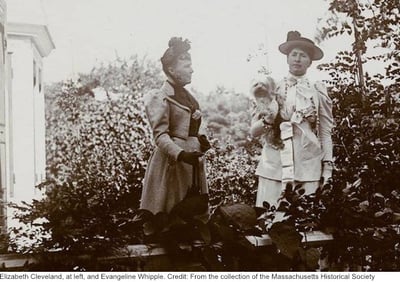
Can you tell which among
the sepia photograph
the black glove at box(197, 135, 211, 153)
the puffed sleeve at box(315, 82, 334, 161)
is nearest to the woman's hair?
the sepia photograph

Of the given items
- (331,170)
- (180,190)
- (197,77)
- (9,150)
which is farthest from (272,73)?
(9,150)

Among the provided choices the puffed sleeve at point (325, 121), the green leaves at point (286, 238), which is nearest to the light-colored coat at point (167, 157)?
the green leaves at point (286, 238)

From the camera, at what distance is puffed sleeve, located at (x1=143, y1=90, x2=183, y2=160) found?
6.04 ft

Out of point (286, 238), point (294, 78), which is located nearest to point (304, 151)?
point (294, 78)

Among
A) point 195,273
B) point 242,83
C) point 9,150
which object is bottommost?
point 195,273

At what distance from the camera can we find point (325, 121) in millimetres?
2039

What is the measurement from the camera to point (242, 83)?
2.01 m

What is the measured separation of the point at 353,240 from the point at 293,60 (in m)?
0.65

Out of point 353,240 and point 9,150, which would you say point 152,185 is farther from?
point 353,240

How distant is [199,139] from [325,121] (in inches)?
18.0

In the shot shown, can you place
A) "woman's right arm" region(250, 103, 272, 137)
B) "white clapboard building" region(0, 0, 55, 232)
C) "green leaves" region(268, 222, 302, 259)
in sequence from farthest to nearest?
"woman's right arm" region(250, 103, 272, 137)
"white clapboard building" region(0, 0, 55, 232)
"green leaves" region(268, 222, 302, 259)

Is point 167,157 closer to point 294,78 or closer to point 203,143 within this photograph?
point 203,143

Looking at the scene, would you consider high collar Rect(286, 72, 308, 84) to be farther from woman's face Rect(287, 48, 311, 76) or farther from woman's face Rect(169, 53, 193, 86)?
woman's face Rect(169, 53, 193, 86)

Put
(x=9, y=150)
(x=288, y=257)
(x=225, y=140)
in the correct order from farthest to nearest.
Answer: (x=225, y=140), (x=9, y=150), (x=288, y=257)
